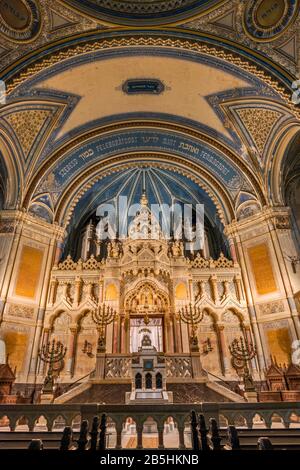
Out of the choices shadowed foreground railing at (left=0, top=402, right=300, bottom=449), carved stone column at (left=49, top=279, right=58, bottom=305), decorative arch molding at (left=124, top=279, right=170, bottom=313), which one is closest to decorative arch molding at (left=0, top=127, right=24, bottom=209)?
carved stone column at (left=49, top=279, right=58, bottom=305)

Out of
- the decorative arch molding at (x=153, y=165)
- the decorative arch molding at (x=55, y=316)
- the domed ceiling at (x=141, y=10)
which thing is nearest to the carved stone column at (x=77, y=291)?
the decorative arch molding at (x=55, y=316)

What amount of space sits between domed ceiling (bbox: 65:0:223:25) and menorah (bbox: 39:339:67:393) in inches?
488

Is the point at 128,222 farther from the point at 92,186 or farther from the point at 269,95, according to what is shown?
the point at 269,95

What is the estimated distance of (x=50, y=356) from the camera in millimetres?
10586

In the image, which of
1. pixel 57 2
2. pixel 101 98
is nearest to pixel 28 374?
pixel 101 98

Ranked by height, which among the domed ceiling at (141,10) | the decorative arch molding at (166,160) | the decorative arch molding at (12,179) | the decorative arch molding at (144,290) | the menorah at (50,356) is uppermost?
the domed ceiling at (141,10)

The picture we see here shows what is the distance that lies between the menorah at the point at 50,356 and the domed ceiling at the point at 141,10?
488 inches

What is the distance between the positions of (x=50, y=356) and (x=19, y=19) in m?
12.4

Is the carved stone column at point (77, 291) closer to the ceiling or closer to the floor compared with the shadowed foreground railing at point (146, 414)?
closer to the ceiling

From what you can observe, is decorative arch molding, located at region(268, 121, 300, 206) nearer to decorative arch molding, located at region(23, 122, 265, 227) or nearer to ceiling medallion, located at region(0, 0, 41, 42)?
decorative arch molding, located at region(23, 122, 265, 227)

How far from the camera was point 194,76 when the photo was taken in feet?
41.4

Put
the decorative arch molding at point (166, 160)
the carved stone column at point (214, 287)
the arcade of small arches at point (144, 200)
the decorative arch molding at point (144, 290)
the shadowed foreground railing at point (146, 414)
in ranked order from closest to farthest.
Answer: the shadowed foreground railing at point (146, 414) < the arcade of small arches at point (144, 200) < the carved stone column at point (214, 287) < the decorative arch molding at point (144, 290) < the decorative arch molding at point (166, 160)

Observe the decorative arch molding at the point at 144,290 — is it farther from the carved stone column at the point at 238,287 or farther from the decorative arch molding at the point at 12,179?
the decorative arch molding at the point at 12,179

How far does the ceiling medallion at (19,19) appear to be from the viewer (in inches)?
368
